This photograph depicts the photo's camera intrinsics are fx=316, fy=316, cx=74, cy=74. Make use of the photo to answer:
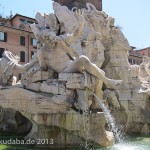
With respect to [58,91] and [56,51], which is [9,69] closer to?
[56,51]

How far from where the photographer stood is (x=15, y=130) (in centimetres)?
938

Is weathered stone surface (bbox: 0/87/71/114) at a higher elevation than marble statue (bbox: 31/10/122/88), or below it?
below

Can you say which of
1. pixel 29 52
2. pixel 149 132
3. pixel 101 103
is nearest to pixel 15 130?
pixel 101 103

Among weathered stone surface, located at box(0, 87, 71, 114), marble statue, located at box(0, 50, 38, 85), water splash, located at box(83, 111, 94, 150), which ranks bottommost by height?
water splash, located at box(83, 111, 94, 150)

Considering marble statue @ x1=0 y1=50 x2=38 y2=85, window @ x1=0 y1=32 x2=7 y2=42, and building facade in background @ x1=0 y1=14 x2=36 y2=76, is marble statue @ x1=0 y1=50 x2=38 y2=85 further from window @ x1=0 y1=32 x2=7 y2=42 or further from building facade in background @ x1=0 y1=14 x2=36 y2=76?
window @ x1=0 y1=32 x2=7 y2=42

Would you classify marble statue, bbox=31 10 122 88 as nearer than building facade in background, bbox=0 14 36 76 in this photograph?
Yes

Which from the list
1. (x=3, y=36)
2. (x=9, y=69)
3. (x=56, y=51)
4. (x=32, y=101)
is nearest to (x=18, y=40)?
(x=3, y=36)

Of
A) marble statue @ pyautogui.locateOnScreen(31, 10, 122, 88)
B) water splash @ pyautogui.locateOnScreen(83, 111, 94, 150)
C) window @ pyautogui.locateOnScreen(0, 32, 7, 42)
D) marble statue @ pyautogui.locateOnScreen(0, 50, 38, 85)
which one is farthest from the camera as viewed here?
window @ pyautogui.locateOnScreen(0, 32, 7, 42)

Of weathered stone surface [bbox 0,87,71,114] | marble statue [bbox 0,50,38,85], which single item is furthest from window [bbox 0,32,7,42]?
weathered stone surface [bbox 0,87,71,114]

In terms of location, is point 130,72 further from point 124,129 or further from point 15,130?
point 15,130

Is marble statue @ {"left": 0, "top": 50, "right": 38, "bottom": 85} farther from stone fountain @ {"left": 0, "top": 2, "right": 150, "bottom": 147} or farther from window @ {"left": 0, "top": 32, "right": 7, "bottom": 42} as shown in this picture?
window @ {"left": 0, "top": 32, "right": 7, "bottom": 42}

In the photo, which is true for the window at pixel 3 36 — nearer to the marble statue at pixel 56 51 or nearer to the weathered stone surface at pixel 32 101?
the marble statue at pixel 56 51

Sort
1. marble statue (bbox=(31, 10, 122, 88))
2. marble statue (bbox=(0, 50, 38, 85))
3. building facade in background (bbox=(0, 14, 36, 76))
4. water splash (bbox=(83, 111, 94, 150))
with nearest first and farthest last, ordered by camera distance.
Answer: water splash (bbox=(83, 111, 94, 150))
marble statue (bbox=(31, 10, 122, 88))
marble statue (bbox=(0, 50, 38, 85))
building facade in background (bbox=(0, 14, 36, 76))

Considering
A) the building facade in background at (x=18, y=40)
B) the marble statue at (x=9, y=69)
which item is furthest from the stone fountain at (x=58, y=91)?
the building facade in background at (x=18, y=40)
